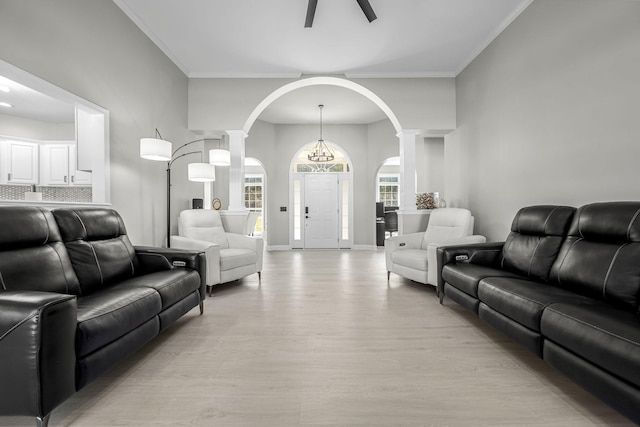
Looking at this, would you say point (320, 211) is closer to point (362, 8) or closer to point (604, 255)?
point (362, 8)

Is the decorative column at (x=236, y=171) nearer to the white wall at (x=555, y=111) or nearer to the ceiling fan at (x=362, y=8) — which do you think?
the ceiling fan at (x=362, y=8)

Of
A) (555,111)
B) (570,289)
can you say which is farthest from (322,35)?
(570,289)

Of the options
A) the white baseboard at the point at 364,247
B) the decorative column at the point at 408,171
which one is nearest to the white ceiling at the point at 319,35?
the decorative column at the point at 408,171

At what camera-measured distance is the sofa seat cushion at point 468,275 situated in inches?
93.9

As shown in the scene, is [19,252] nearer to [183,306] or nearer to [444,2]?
[183,306]

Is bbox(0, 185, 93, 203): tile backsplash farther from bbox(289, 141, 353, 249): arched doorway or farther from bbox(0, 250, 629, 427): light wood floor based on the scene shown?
bbox(289, 141, 353, 249): arched doorway

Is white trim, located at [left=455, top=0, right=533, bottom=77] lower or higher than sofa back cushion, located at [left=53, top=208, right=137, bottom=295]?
higher

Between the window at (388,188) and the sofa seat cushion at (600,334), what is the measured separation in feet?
28.9

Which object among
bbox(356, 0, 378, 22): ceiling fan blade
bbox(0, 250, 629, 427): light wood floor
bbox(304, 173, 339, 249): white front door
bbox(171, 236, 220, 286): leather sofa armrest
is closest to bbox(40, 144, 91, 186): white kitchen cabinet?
bbox(171, 236, 220, 286): leather sofa armrest

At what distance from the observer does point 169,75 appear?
4105 millimetres

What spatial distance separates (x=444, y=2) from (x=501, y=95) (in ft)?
4.22

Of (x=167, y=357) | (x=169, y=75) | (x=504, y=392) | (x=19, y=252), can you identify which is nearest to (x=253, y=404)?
(x=167, y=357)

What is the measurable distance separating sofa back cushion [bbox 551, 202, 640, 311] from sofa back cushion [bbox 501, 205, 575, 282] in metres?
0.10

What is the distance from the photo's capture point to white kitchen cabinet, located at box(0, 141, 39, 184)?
4387mm
